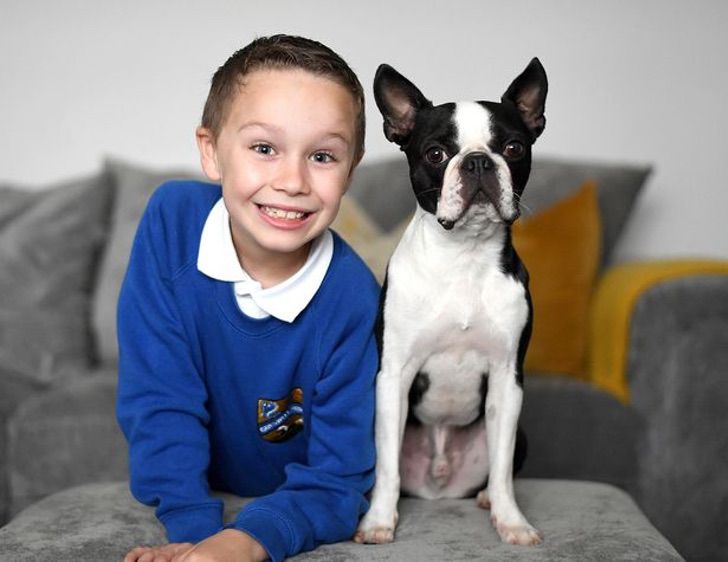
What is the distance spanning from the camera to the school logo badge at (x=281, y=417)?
1.71 meters

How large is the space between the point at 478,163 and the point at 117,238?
6.31ft

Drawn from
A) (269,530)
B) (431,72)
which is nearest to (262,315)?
(269,530)

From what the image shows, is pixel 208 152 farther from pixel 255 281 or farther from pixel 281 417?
A: pixel 281 417

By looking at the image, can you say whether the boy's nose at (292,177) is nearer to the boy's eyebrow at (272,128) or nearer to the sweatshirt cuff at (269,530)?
the boy's eyebrow at (272,128)

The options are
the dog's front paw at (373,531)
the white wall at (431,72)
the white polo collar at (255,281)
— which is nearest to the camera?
the dog's front paw at (373,531)

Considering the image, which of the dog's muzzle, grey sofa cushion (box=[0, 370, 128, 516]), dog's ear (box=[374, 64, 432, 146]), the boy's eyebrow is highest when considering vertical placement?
dog's ear (box=[374, 64, 432, 146])

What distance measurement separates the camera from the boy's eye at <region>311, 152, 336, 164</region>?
64.5 inches

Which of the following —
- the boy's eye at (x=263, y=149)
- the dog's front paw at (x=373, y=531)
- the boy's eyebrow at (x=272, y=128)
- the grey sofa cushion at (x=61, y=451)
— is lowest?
the grey sofa cushion at (x=61, y=451)

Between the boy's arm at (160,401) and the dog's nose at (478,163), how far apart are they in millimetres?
559

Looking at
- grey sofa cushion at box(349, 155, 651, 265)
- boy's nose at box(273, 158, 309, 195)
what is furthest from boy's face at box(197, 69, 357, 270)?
grey sofa cushion at box(349, 155, 651, 265)

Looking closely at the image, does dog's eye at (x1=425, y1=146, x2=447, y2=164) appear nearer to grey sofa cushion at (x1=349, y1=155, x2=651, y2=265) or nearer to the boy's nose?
the boy's nose

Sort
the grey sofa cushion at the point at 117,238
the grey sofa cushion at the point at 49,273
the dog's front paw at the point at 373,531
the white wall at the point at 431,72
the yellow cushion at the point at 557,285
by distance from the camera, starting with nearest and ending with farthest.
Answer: the dog's front paw at the point at 373,531, the yellow cushion at the point at 557,285, the grey sofa cushion at the point at 49,273, the grey sofa cushion at the point at 117,238, the white wall at the point at 431,72

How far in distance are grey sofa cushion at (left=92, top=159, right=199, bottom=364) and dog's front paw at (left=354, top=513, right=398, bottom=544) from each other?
170 cm

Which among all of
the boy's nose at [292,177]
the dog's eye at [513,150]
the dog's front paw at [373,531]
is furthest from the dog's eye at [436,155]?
the dog's front paw at [373,531]
